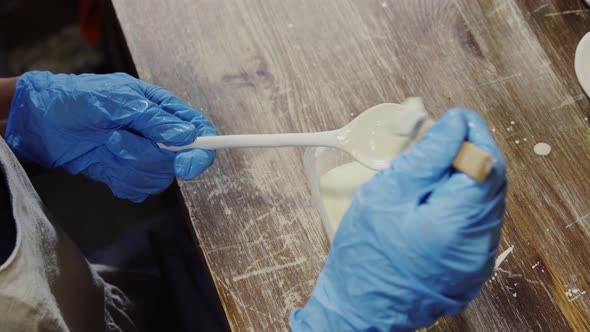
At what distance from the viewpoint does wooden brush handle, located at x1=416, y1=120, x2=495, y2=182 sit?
53 centimetres

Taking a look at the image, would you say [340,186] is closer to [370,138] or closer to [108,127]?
[370,138]

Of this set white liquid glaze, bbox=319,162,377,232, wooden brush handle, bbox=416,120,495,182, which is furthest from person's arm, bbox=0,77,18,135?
wooden brush handle, bbox=416,120,495,182

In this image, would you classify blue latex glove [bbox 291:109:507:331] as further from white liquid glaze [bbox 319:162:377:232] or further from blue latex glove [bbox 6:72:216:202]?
blue latex glove [bbox 6:72:216:202]

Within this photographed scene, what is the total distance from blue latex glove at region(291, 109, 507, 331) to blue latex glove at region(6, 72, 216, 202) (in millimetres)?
296

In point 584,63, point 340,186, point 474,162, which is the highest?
point 474,162

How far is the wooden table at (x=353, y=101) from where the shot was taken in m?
0.78

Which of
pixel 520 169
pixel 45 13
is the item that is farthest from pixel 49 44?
pixel 520 169

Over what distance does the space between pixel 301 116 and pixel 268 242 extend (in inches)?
8.4

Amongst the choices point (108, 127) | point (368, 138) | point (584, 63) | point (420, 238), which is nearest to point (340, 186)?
point (368, 138)

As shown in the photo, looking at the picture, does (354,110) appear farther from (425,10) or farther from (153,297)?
(153,297)

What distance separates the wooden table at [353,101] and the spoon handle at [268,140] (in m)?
0.07

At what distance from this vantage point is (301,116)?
88 centimetres

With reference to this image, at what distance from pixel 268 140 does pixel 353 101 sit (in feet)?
0.65

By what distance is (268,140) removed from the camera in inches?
29.7
